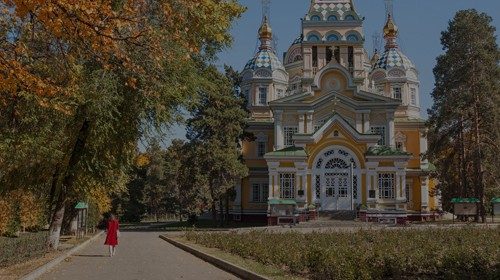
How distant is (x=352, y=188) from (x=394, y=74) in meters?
17.0

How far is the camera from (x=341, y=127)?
44969 millimetres

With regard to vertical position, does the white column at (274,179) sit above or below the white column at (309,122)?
below

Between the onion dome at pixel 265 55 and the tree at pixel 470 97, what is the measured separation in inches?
778

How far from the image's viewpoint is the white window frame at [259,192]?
171ft

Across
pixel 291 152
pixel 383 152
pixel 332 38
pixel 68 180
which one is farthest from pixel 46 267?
pixel 332 38

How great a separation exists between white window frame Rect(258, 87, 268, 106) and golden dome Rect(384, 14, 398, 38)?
15.1 meters

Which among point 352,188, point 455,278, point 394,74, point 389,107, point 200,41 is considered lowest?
point 455,278

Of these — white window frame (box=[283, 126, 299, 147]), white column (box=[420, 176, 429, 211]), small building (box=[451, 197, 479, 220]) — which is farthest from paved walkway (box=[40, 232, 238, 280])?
white column (box=[420, 176, 429, 211])

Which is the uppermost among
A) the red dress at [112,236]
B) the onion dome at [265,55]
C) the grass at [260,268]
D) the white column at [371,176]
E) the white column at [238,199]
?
the onion dome at [265,55]

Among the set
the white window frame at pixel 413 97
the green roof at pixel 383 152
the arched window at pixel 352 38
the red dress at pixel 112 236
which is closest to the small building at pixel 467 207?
the green roof at pixel 383 152

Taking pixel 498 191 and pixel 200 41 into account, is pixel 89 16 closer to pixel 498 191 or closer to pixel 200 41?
pixel 200 41

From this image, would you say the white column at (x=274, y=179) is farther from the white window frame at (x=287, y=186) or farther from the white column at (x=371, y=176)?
the white column at (x=371, y=176)

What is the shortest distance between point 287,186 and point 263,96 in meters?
14.5

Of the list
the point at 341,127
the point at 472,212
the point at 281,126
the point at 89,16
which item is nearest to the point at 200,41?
the point at 89,16
